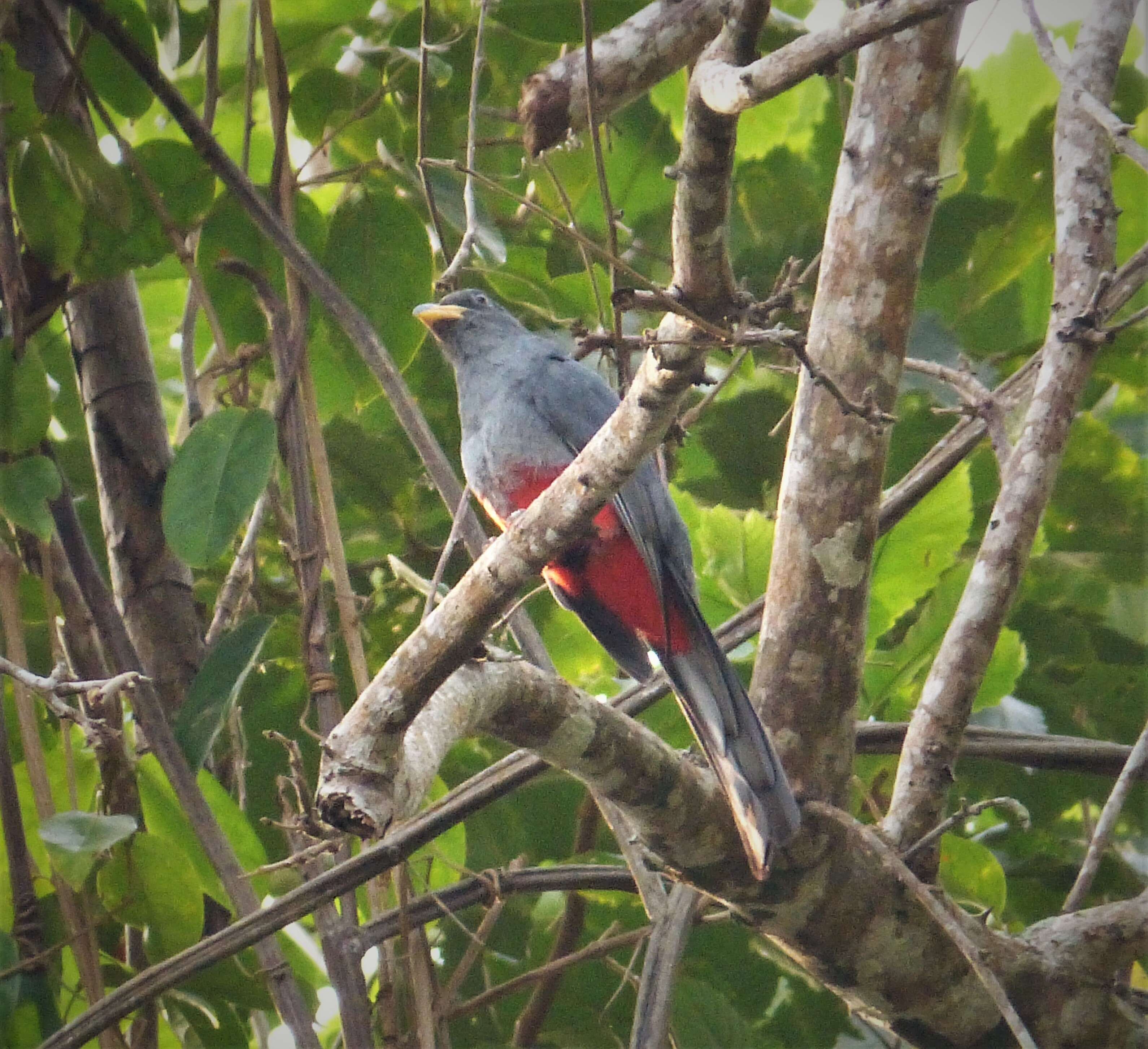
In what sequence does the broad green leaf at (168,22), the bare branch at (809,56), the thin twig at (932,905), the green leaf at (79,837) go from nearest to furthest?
1. the bare branch at (809,56)
2. the thin twig at (932,905)
3. the green leaf at (79,837)
4. the broad green leaf at (168,22)

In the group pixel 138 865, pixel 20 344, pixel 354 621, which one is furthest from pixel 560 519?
pixel 20 344

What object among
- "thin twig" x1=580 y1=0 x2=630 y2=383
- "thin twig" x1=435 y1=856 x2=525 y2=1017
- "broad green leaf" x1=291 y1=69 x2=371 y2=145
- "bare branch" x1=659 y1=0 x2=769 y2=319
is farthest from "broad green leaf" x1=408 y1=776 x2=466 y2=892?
"broad green leaf" x1=291 y1=69 x2=371 y2=145

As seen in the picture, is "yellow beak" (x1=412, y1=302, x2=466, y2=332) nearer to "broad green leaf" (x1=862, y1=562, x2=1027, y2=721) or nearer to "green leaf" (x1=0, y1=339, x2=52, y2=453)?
"green leaf" (x1=0, y1=339, x2=52, y2=453)

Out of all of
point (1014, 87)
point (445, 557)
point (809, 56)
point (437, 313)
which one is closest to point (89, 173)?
point (437, 313)

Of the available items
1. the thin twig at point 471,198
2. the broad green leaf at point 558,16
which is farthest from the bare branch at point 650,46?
the broad green leaf at point 558,16

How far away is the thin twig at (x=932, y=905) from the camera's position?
6.64 feet

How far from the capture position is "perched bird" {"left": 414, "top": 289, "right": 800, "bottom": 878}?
8.55 feet

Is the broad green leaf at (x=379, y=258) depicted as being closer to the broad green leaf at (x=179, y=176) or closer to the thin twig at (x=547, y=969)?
the broad green leaf at (x=179, y=176)

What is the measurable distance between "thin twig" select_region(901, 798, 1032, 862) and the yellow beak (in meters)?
1.89

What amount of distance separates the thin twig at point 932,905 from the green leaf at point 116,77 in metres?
2.28

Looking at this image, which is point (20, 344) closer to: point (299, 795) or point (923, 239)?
point (299, 795)

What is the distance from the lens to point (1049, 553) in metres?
3.79

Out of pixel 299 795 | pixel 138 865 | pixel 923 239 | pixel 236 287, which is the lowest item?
pixel 138 865

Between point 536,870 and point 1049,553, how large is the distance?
6.58 feet
